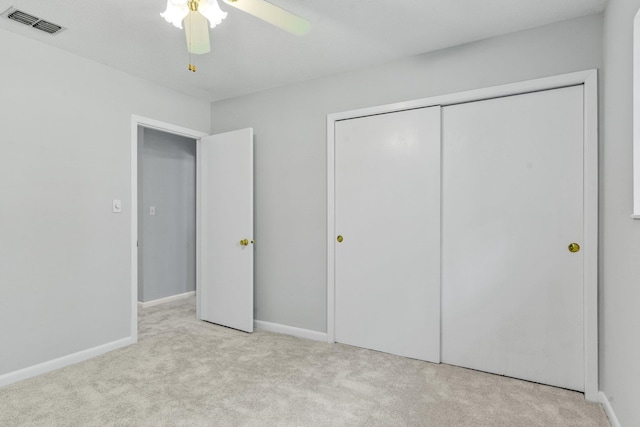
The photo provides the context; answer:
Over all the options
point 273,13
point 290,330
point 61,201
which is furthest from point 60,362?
point 273,13

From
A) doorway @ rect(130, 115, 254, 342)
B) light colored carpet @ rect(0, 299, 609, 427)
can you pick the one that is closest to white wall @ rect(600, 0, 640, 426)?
light colored carpet @ rect(0, 299, 609, 427)

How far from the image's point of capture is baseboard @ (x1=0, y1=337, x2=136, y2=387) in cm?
238

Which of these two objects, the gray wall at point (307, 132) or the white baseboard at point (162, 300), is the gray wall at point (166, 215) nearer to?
the white baseboard at point (162, 300)

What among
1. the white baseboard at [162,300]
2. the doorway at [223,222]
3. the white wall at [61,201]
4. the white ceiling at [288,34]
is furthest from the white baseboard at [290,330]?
the white ceiling at [288,34]

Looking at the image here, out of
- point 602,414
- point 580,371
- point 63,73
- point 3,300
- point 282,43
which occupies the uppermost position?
point 282,43

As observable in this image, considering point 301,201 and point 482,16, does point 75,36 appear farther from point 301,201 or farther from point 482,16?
point 482,16

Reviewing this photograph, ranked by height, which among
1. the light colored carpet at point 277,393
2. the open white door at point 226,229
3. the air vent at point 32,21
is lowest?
the light colored carpet at point 277,393

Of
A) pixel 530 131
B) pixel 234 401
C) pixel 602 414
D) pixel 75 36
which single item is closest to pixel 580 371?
pixel 602 414

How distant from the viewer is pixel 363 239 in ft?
9.79

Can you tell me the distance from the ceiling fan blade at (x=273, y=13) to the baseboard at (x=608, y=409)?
2.51 metres

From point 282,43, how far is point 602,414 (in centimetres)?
303

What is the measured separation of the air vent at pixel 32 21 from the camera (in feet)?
7.08

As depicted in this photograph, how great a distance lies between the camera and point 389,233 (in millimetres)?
2869

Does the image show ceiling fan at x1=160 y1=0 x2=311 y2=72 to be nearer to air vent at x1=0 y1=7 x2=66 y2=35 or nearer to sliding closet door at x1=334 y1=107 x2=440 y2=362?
air vent at x1=0 y1=7 x2=66 y2=35
